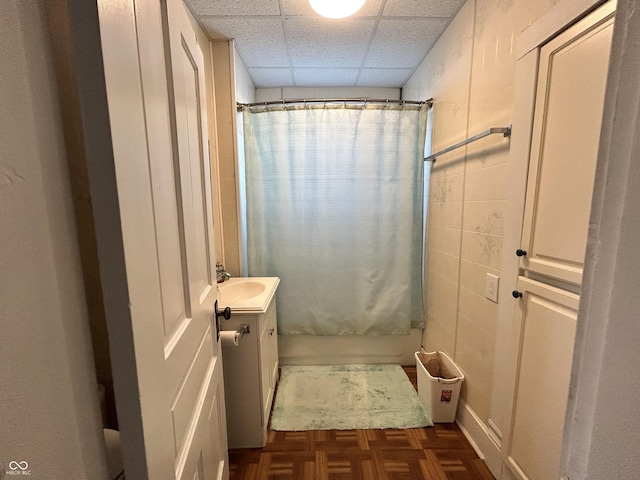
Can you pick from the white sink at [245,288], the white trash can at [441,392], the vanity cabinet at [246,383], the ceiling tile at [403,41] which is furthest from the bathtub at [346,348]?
the ceiling tile at [403,41]

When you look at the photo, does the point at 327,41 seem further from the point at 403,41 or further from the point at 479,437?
the point at 479,437

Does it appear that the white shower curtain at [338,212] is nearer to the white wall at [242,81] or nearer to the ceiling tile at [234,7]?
the white wall at [242,81]

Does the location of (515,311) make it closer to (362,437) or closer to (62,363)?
(362,437)

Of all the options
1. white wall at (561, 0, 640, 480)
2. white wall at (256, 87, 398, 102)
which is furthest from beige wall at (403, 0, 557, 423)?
white wall at (561, 0, 640, 480)

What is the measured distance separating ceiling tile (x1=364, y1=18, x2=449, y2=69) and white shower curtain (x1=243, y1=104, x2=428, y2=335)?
0.38 m

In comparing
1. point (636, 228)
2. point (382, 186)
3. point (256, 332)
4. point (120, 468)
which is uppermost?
point (382, 186)

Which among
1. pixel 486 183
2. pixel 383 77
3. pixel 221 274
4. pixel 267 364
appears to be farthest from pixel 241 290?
pixel 383 77

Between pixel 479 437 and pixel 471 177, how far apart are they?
55.6 inches

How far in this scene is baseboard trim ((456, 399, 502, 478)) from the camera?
4.46 ft

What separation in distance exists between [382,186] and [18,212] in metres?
1.98

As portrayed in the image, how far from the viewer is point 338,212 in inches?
83.4

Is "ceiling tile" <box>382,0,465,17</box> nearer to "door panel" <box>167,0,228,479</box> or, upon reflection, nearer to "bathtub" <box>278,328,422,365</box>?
"door panel" <box>167,0,228,479</box>

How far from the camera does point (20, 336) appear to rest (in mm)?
338

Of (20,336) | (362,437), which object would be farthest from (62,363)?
(362,437)
